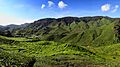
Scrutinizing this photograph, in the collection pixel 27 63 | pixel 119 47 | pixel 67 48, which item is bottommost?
pixel 119 47

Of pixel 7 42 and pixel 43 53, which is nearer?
pixel 43 53

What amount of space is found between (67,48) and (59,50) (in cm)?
644

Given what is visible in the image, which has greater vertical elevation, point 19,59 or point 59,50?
point 19,59

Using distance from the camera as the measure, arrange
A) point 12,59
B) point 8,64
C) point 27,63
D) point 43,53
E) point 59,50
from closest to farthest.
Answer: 1. point 8,64
2. point 12,59
3. point 27,63
4. point 43,53
5. point 59,50

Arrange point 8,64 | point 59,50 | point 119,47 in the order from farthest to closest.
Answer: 1. point 119,47
2. point 59,50
3. point 8,64

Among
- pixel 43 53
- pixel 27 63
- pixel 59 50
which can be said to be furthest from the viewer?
pixel 59 50

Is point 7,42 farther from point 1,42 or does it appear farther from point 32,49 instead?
point 32,49

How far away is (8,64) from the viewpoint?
1636 centimetres

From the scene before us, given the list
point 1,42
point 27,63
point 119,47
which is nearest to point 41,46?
point 1,42

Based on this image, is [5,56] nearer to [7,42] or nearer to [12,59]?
[12,59]

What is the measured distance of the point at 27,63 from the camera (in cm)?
1950

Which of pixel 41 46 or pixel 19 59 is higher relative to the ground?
pixel 19 59

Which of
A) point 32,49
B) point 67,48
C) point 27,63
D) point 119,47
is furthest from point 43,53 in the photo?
point 119,47

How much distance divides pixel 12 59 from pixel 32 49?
266 feet
